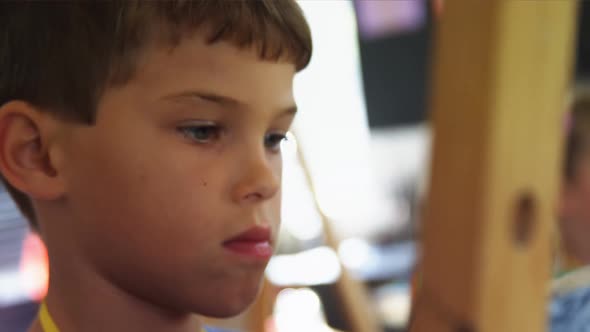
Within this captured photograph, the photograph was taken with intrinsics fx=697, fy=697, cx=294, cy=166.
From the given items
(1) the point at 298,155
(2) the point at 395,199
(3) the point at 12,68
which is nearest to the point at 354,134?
(2) the point at 395,199

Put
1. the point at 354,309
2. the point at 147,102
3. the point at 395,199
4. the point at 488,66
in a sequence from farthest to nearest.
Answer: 1. the point at 395,199
2. the point at 354,309
3. the point at 147,102
4. the point at 488,66

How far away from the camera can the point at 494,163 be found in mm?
357

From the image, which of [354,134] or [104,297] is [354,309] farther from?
[354,134]

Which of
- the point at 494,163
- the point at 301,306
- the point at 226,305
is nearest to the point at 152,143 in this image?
the point at 226,305

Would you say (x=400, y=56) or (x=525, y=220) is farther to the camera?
(x=400, y=56)

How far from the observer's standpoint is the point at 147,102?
20.6 inches

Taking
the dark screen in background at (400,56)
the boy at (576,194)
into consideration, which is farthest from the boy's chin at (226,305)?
the dark screen in background at (400,56)

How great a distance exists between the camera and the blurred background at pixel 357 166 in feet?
8.13

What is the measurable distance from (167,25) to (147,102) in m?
0.06

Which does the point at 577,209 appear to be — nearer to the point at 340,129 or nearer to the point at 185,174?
the point at 185,174

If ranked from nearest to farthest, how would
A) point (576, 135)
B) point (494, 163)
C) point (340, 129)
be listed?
1. point (494, 163)
2. point (576, 135)
3. point (340, 129)

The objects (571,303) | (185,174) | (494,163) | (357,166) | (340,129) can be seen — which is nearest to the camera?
(494,163)

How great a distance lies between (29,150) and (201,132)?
15cm

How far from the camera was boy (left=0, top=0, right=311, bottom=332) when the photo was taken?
521 millimetres
